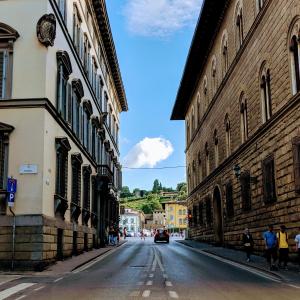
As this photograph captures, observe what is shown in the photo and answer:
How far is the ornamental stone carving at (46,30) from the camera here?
21.3 meters

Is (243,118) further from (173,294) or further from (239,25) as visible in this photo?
(173,294)

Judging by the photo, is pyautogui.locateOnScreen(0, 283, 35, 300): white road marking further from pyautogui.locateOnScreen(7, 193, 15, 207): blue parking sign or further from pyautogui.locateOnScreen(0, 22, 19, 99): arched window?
pyautogui.locateOnScreen(0, 22, 19, 99): arched window

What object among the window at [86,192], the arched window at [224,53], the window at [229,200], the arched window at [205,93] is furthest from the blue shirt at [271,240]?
the arched window at [205,93]

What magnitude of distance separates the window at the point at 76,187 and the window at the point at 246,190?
30.2 feet

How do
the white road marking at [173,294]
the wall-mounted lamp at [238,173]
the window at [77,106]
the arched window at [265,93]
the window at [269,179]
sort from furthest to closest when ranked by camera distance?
1. the window at [77,106]
2. the wall-mounted lamp at [238,173]
3. the arched window at [265,93]
4. the window at [269,179]
5. the white road marking at [173,294]

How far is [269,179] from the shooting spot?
2411 centimetres

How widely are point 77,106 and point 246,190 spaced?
10562 millimetres

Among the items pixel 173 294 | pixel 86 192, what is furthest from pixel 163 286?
pixel 86 192

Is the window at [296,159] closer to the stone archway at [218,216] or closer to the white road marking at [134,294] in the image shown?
the white road marking at [134,294]

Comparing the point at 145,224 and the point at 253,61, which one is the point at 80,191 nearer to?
the point at 253,61

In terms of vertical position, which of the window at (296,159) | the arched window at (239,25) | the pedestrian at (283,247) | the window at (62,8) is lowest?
the pedestrian at (283,247)

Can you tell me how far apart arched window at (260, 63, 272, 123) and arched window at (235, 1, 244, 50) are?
17.0 ft

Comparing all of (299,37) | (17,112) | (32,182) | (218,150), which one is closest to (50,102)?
(17,112)

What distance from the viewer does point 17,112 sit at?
21031 mm
